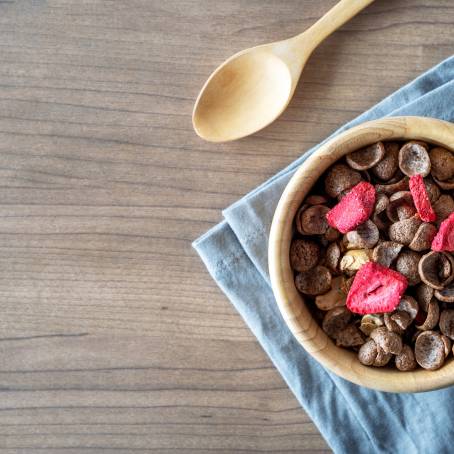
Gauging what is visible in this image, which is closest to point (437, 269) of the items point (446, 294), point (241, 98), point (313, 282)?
point (446, 294)

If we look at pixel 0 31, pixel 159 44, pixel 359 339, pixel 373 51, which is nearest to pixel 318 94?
pixel 373 51

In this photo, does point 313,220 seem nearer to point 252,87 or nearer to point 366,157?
point 366,157

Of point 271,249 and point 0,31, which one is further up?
point 0,31

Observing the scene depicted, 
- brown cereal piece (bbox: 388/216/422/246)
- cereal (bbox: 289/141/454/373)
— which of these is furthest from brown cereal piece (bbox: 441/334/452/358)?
brown cereal piece (bbox: 388/216/422/246)

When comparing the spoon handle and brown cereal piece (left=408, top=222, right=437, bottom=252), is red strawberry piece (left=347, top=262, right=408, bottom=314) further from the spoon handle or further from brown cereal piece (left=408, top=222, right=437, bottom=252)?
the spoon handle

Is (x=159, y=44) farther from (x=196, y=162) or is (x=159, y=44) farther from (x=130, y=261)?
(x=130, y=261)

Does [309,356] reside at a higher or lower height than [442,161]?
lower
